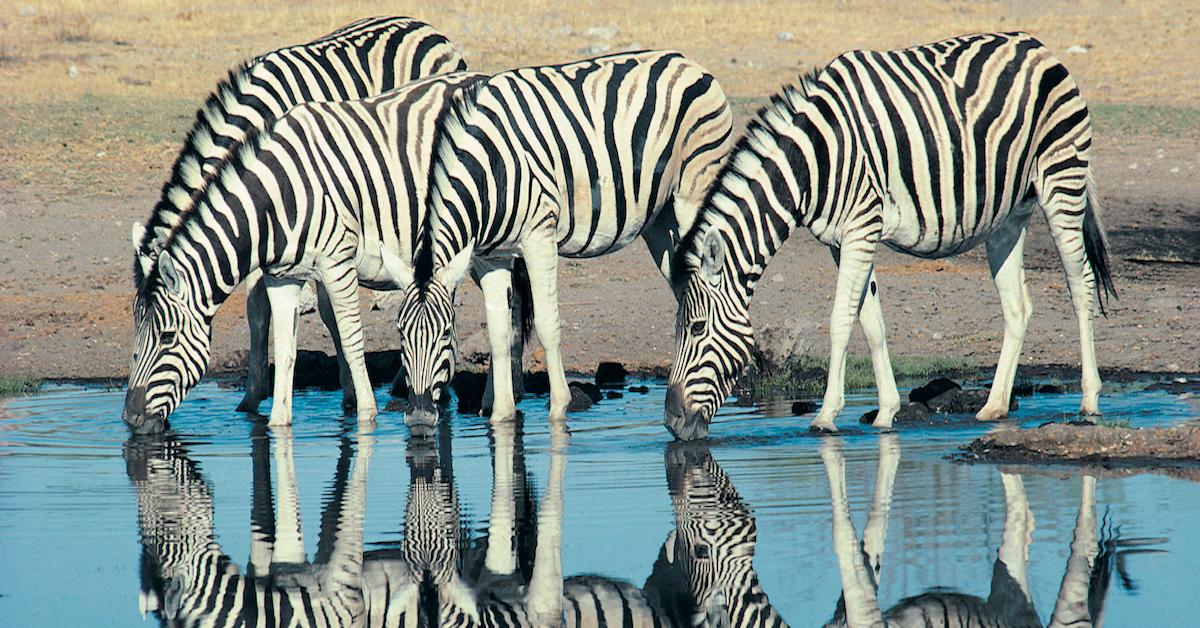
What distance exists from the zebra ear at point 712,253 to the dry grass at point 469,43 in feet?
40.9

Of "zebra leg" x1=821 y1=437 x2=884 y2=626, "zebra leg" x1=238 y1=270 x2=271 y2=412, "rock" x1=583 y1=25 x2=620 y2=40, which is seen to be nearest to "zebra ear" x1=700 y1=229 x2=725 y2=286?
"zebra leg" x1=821 y1=437 x2=884 y2=626

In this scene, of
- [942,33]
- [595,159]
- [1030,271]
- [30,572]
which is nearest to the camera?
[30,572]

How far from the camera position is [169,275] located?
1002 centimetres

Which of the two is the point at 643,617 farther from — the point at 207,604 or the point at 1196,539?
the point at 1196,539

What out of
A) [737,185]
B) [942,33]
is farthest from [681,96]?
[942,33]

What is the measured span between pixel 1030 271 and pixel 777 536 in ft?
33.5

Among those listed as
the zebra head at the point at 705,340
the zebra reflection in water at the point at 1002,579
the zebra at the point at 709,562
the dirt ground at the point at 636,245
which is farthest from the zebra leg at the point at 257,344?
the zebra reflection in water at the point at 1002,579

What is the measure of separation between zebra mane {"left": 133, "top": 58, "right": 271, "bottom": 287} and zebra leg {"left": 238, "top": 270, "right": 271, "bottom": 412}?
32.5 inches

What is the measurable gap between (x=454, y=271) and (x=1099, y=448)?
3.52m

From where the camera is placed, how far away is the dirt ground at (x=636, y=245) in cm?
1394

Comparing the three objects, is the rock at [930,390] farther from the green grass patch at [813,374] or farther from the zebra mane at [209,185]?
the zebra mane at [209,185]

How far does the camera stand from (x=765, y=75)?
2872cm

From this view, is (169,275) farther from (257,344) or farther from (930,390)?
(930,390)

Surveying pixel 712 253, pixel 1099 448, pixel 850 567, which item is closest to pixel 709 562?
pixel 850 567
